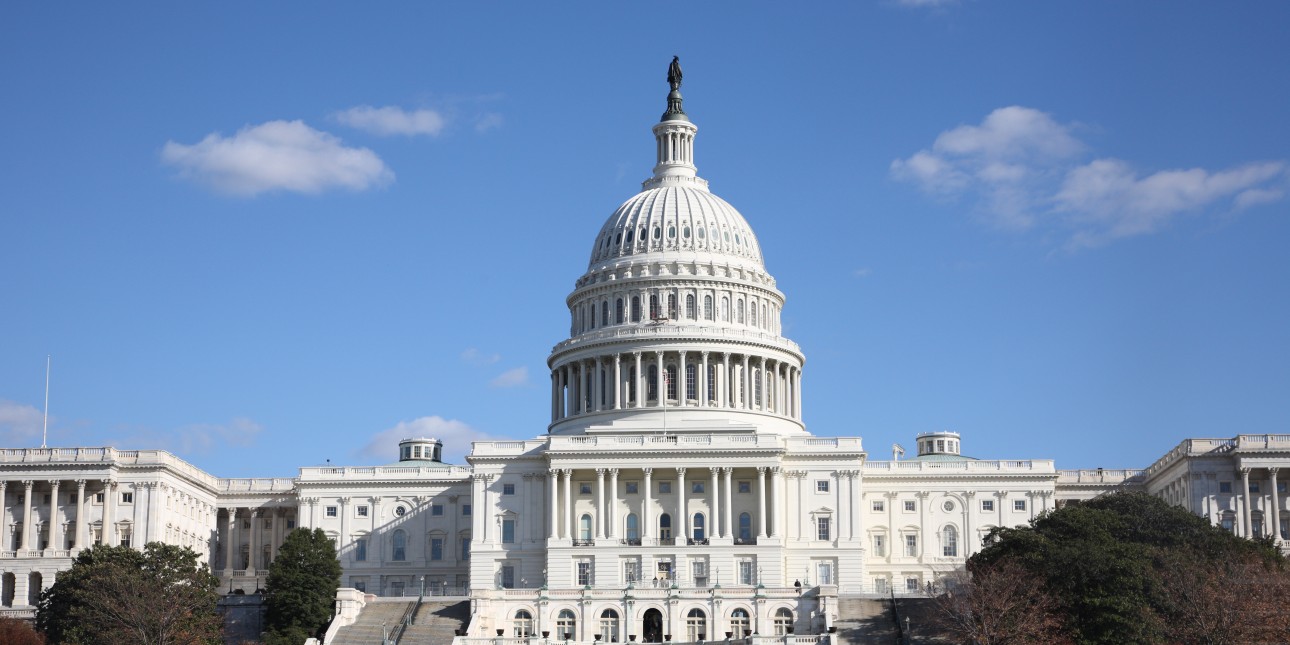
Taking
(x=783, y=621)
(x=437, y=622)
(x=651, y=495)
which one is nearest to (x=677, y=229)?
(x=651, y=495)

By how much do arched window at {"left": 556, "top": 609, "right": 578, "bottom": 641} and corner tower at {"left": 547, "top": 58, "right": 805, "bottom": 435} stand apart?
90.1ft

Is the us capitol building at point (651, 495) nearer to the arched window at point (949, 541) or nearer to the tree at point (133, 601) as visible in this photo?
the arched window at point (949, 541)

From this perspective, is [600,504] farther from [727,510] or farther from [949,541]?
[949,541]

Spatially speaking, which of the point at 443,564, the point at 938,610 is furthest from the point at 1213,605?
the point at 443,564

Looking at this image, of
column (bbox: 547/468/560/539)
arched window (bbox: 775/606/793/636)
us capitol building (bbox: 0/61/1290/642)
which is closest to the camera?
arched window (bbox: 775/606/793/636)

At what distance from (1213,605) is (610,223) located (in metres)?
80.0

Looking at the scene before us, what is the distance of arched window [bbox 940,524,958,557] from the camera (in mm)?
160375

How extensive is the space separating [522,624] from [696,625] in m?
11.0

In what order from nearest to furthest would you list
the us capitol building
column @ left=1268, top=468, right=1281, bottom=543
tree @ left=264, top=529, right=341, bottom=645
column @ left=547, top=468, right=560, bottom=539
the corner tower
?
tree @ left=264, top=529, right=341, bottom=645, the us capitol building, column @ left=1268, top=468, right=1281, bottom=543, column @ left=547, top=468, right=560, bottom=539, the corner tower

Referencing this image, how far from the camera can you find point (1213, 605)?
109562 millimetres

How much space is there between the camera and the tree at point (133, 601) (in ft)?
398

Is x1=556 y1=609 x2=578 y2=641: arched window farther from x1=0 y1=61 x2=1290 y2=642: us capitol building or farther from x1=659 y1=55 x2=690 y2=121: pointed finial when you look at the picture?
x1=659 y1=55 x2=690 y2=121: pointed finial

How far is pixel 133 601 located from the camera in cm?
12169

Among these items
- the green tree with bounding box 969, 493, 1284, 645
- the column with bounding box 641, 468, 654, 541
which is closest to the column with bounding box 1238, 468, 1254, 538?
the green tree with bounding box 969, 493, 1284, 645
